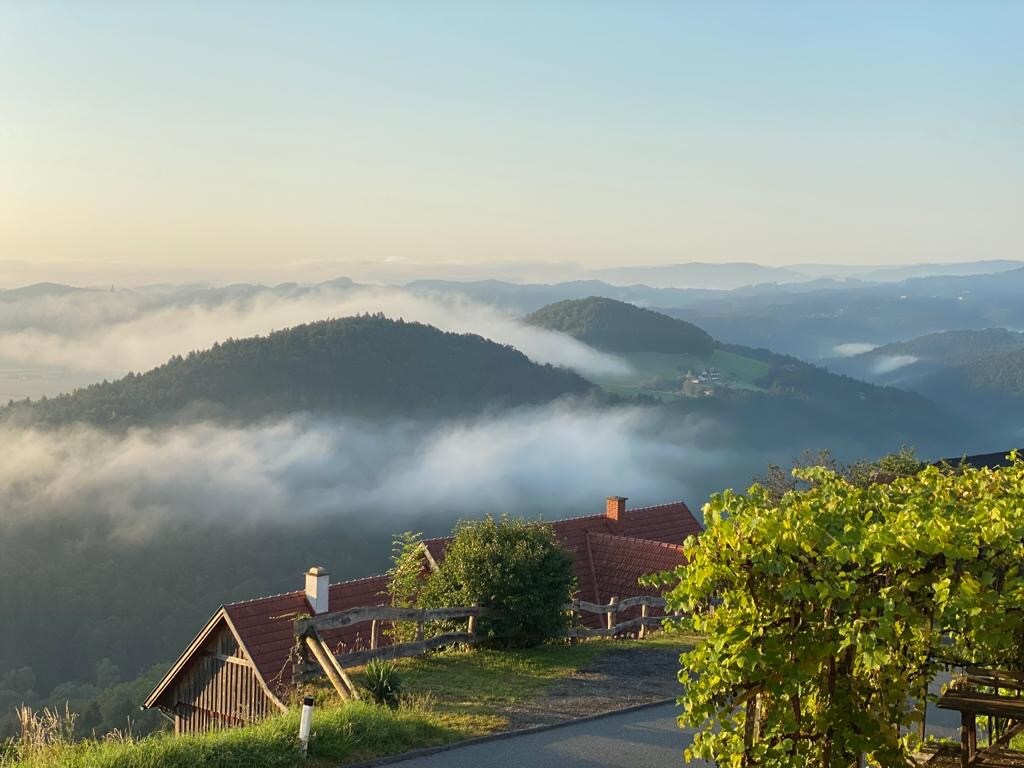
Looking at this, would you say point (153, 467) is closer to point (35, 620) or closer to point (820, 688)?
point (35, 620)

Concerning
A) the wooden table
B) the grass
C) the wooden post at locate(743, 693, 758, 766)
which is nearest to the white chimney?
the grass

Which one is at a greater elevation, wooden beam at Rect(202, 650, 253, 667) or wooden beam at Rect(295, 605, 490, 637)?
wooden beam at Rect(295, 605, 490, 637)

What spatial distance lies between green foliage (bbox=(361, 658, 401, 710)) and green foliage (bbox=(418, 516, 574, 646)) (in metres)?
3.96

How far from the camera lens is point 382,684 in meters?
13.5

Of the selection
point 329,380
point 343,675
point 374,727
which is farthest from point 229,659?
point 329,380

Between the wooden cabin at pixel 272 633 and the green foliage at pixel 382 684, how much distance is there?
484 cm

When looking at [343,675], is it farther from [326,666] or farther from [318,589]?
[318,589]

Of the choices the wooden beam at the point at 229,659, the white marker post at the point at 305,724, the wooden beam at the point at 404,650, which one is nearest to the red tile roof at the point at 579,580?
the wooden beam at the point at 229,659

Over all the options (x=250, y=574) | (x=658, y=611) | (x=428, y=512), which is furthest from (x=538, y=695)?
(x=428, y=512)

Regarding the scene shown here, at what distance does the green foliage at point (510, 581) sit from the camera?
1759 centimetres

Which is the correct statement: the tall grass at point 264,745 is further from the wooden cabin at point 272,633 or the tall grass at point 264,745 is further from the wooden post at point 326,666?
the wooden cabin at point 272,633

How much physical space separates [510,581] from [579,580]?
Result: 867 centimetres

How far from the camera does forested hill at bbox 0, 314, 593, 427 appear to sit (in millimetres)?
171750

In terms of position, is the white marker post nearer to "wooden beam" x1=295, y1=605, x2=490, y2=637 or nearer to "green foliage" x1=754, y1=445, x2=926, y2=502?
"wooden beam" x1=295, y1=605, x2=490, y2=637
